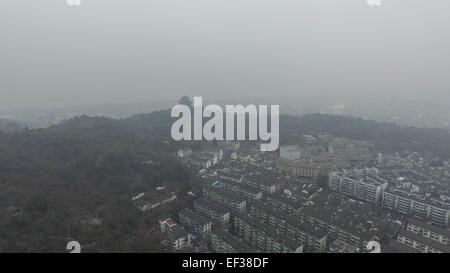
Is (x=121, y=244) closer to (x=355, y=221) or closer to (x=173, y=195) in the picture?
(x=173, y=195)

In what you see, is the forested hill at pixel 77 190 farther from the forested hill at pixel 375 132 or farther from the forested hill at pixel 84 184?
the forested hill at pixel 375 132

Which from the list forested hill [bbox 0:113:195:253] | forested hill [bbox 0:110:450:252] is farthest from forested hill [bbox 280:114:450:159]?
forested hill [bbox 0:113:195:253]

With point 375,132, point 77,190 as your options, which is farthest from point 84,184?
point 375,132

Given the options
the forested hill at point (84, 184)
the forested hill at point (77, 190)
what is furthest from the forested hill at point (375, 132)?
the forested hill at point (77, 190)

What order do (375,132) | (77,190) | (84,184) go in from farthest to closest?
(375,132)
(84,184)
(77,190)

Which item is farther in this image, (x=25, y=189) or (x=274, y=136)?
(x=274, y=136)

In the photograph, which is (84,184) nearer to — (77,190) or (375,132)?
(77,190)

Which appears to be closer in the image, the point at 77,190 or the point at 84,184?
the point at 77,190

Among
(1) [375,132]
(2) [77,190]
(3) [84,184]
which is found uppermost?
(1) [375,132]

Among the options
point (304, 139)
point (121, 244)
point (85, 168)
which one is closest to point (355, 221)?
point (121, 244)
